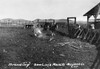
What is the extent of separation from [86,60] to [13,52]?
528 cm

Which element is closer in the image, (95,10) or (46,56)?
(46,56)

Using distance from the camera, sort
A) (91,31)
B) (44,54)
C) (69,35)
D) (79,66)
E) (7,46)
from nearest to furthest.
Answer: (79,66) < (44,54) < (7,46) < (91,31) < (69,35)

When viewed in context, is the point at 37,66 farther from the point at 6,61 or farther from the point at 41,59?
the point at 6,61

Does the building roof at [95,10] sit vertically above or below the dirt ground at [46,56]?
above

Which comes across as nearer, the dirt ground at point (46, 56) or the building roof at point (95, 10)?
the dirt ground at point (46, 56)

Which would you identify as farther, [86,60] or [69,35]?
[69,35]

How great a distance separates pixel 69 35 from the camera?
60.6 ft

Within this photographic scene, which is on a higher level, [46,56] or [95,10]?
[95,10]

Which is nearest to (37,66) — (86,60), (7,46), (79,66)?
(79,66)

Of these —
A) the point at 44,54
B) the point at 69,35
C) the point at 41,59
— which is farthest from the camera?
the point at 69,35

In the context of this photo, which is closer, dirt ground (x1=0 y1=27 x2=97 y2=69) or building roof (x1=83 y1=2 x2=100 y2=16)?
dirt ground (x1=0 y1=27 x2=97 y2=69)

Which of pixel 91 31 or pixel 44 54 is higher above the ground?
pixel 91 31

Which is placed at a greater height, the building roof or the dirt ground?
the building roof

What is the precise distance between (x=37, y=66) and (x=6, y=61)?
2090mm
